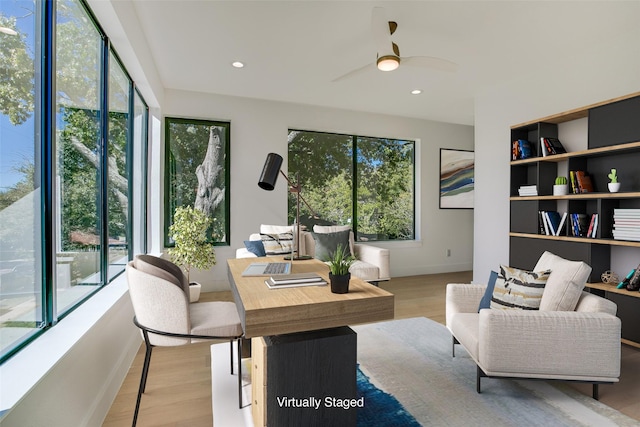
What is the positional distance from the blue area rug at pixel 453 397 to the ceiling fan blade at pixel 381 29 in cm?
240

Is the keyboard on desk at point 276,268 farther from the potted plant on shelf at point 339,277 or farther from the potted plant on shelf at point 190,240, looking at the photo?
the potted plant on shelf at point 190,240

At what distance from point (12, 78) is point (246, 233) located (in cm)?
356

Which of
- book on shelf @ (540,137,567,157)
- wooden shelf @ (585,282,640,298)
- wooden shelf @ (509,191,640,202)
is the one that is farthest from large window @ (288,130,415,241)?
wooden shelf @ (585,282,640,298)

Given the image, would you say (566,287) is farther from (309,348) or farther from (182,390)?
(182,390)

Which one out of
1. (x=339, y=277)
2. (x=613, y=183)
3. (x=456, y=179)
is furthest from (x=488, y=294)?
(x=456, y=179)

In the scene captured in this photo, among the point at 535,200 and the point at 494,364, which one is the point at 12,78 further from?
the point at 535,200

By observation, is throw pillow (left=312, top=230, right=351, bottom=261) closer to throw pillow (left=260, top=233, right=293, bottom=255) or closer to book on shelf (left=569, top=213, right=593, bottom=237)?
throw pillow (left=260, top=233, right=293, bottom=255)

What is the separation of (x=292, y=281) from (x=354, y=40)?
240 cm

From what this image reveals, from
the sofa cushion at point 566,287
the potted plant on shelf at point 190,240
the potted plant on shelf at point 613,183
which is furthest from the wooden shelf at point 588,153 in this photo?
the potted plant on shelf at point 190,240

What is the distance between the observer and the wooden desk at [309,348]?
4.53 ft

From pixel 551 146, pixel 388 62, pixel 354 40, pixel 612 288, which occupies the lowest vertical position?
pixel 612 288

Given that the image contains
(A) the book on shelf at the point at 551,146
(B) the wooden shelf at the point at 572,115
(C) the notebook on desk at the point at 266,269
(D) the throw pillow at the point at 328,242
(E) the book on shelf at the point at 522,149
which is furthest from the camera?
(D) the throw pillow at the point at 328,242

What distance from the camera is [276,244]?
3844 mm

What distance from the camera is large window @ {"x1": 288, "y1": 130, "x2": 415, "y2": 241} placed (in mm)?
5160
